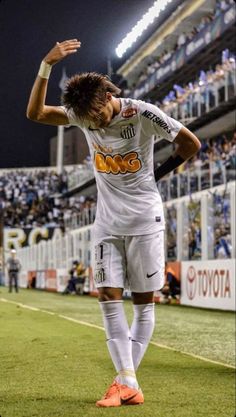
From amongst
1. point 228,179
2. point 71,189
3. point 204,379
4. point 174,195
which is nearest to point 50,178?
point 71,189

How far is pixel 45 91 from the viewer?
4.66 meters

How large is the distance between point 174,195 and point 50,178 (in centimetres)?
2558

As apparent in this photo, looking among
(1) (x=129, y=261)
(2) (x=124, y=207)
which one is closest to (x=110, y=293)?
(1) (x=129, y=261)

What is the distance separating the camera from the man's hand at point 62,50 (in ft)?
14.8

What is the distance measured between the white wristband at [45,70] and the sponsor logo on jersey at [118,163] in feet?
2.02

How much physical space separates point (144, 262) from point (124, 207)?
38 centimetres

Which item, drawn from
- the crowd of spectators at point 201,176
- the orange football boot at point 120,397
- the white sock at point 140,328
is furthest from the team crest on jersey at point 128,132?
the crowd of spectators at point 201,176

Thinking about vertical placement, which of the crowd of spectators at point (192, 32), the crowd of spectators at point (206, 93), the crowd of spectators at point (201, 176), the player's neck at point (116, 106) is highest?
the crowd of spectators at point (192, 32)

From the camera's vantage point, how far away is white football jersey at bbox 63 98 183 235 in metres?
4.86

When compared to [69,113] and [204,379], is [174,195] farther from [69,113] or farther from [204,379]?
[69,113]

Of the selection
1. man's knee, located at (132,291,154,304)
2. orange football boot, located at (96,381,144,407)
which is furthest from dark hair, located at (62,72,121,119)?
orange football boot, located at (96,381,144,407)

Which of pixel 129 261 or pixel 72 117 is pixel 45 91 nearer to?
pixel 72 117

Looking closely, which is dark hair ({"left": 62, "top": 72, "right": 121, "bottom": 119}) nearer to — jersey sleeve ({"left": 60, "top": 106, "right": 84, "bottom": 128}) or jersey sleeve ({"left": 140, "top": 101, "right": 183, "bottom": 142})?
jersey sleeve ({"left": 60, "top": 106, "right": 84, "bottom": 128})

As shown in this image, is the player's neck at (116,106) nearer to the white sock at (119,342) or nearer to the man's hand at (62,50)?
the man's hand at (62,50)
